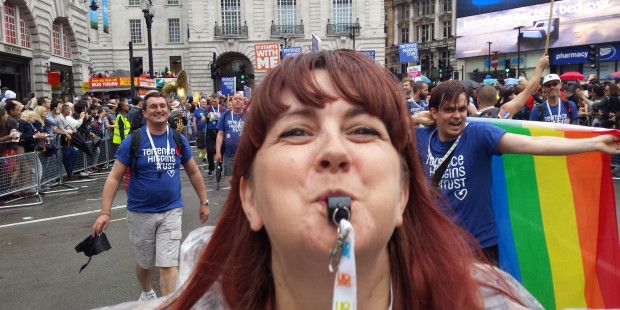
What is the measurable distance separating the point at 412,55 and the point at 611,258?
19.7 m

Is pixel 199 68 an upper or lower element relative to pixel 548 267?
upper

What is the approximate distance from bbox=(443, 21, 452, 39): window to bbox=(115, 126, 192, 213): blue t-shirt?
68.7m

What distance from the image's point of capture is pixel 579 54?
47656mm

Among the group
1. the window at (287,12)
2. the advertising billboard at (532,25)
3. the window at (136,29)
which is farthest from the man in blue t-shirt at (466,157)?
the window at (136,29)

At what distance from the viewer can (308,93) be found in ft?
4.08

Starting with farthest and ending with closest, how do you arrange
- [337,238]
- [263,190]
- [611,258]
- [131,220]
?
[131,220]
[611,258]
[263,190]
[337,238]

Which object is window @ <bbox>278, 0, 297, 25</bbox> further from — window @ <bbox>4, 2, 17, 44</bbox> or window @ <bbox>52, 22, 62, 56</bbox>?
window @ <bbox>4, 2, 17, 44</bbox>

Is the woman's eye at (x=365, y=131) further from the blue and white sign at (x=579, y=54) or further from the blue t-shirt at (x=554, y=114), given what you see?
the blue and white sign at (x=579, y=54)

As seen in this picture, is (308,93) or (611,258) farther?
(611,258)

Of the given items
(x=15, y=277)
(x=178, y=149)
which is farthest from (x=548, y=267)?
(x=15, y=277)

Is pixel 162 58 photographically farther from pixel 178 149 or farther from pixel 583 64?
pixel 178 149

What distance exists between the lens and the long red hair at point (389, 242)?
130 cm

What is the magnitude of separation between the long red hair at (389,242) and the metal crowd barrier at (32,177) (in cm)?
992

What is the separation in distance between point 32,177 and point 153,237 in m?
7.37
